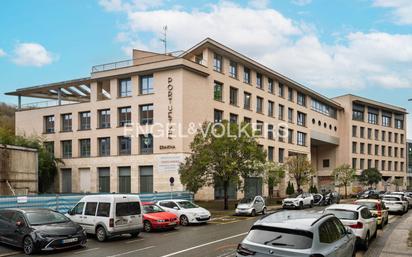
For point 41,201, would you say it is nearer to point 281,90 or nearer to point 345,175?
point 281,90

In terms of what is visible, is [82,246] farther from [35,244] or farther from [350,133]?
[350,133]

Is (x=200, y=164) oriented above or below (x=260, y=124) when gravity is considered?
below

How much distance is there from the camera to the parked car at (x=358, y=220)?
560 inches

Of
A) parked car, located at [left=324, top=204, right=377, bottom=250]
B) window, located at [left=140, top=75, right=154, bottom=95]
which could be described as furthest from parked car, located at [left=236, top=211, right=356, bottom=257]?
window, located at [left=140, top=75, right=154, bottom=95]

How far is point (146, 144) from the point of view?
A: 48.1 meters

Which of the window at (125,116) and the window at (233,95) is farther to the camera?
the window at (233,95)

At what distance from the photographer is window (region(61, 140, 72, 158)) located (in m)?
54.8

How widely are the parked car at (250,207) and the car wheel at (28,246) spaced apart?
1872cm

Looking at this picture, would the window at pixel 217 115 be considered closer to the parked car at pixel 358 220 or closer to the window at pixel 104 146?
the window at pixel 104 146

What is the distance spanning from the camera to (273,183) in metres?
49.5

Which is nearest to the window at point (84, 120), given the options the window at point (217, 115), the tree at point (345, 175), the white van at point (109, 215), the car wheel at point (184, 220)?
the window at point (217, 115)

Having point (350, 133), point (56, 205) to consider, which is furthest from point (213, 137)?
point (350, 133)

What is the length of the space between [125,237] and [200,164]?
15986 mm

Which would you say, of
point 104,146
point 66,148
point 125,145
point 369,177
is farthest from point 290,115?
point 66,148
